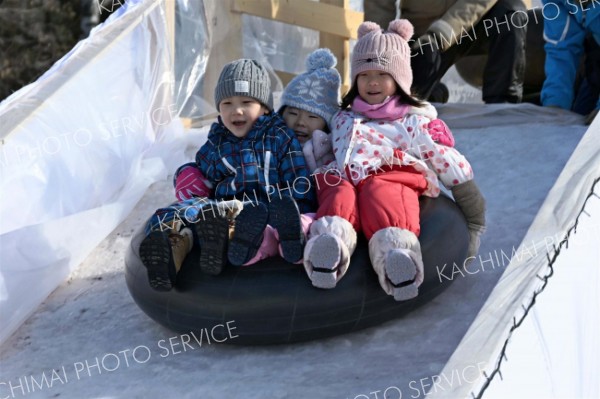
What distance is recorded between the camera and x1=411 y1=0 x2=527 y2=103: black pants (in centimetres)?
414

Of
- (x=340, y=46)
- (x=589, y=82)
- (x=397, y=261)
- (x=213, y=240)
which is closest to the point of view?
(x=397, y=261)

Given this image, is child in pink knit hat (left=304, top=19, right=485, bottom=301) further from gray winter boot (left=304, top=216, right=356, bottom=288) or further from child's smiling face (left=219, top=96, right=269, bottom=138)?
child's smiling face (left=219, top=96, right=269, bottom=138)

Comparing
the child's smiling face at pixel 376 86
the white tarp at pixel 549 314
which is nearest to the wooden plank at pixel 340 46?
the child's smiling face at pixel 376 86

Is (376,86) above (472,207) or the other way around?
above

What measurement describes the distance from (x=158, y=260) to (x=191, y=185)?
1.33ft

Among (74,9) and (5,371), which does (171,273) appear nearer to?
(5,371)

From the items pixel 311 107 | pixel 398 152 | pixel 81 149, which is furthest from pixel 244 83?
pixel 81 149

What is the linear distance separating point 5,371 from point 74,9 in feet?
18.9

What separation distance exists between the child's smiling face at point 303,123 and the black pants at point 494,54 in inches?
58.5

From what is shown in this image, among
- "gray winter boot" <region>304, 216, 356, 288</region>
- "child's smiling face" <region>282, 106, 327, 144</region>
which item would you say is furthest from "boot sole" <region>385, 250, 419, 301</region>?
"child's smiling face" <region>282, 106, 327, 144</region>

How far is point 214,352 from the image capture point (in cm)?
238

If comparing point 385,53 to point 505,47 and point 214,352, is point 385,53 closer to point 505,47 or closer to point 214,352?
point 214,352

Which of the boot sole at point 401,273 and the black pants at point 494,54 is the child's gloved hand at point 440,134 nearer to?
the boot sole at point 401,273

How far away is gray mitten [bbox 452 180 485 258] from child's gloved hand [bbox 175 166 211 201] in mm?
785
